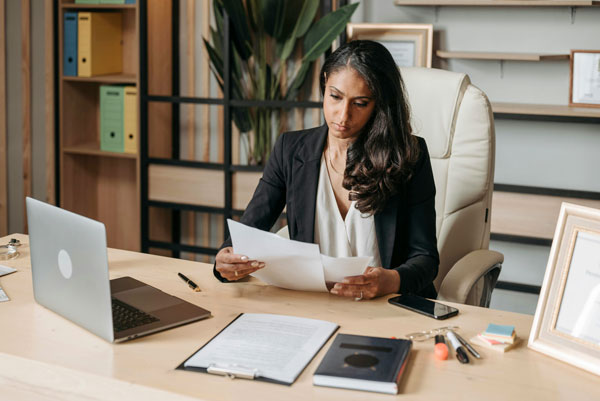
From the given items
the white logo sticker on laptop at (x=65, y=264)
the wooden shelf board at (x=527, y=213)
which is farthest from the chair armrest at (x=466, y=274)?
the wooden shelf board at (x=527, y=213)

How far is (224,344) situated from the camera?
131 cm

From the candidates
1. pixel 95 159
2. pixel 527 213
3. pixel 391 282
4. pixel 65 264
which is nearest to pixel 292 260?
pixel 391 282

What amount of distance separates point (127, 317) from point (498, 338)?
0.72m

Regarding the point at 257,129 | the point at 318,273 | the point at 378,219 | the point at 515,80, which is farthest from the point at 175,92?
the point at 318,273

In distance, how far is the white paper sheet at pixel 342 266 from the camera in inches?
58.9

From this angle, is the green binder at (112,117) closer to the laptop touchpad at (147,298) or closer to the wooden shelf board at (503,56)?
the wooden shelf board at (503,56)

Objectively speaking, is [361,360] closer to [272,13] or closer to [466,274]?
[466,274]

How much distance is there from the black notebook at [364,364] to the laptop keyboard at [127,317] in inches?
15.3

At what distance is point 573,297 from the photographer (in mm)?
1294

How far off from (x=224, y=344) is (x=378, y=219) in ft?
2.26

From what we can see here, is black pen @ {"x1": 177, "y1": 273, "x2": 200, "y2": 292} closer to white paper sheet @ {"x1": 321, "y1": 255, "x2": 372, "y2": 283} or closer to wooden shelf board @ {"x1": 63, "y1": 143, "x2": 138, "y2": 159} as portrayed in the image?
white paper sheet @ {"x1": 321, "y1": 255, "x2": 372, "y2": 283}

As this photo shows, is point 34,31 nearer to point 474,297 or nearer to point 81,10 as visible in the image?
point 81,10

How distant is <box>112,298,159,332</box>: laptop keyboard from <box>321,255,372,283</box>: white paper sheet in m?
0.37

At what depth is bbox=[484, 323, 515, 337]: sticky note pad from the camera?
134cm
